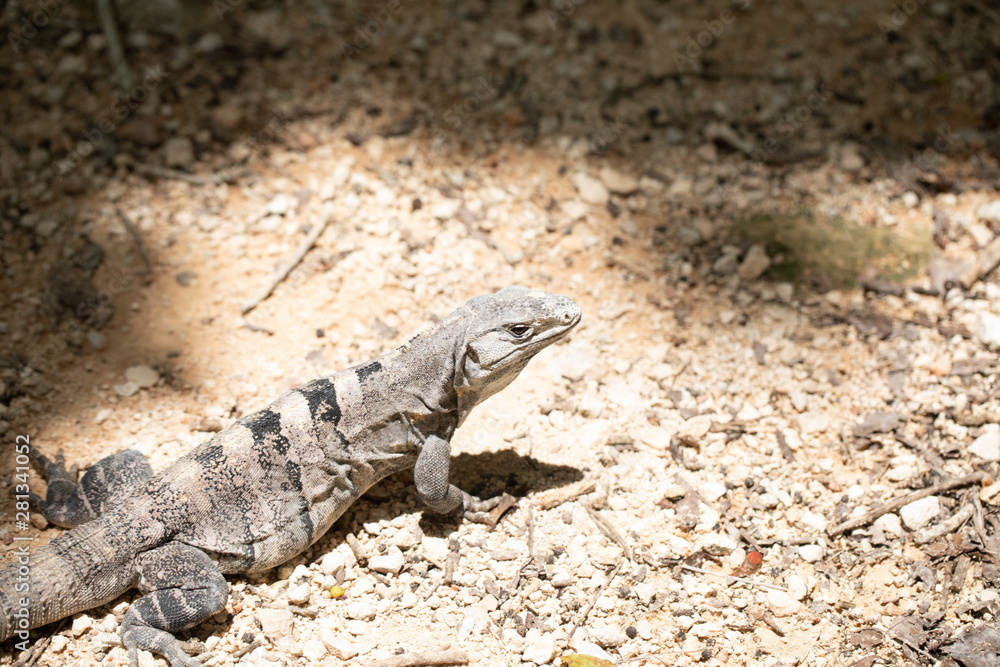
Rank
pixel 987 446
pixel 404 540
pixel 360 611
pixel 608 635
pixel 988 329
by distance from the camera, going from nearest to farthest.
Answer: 1. pixel 608 635
2. pixel 360 611
3. pixel 404 540
4. pixel 987 446
5. pixel 988 329

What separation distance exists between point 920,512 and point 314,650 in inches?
156

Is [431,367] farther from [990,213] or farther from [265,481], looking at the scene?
[990,213]

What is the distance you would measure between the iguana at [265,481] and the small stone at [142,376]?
0.76 meters

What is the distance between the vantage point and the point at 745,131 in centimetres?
753

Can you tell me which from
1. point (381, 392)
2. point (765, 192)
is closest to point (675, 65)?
point (765, 192)

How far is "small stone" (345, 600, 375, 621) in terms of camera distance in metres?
4.59

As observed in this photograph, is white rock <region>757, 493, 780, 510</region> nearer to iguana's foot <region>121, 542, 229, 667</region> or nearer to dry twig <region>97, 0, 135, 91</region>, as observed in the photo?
iguana's foot <region>121, 542, 229, 667</region>

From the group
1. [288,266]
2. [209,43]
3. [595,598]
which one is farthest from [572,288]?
[209,43]

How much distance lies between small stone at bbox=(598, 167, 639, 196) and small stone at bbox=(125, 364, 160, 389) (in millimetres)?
4192

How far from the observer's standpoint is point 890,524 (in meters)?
5.02

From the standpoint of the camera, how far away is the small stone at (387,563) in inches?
189

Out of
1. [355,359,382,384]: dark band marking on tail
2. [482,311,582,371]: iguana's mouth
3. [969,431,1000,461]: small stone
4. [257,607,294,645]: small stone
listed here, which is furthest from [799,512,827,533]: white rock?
[257,607,294,645]: small stone

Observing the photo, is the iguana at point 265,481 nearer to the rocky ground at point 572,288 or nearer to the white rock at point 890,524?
the rocky ground at point 572,288

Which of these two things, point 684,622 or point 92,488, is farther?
point 92,488
